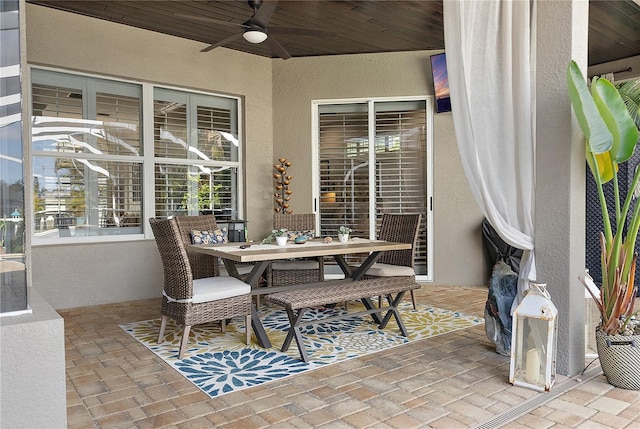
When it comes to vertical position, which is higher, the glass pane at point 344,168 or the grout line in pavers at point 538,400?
the glass pane at point 344,168

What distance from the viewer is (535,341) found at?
2846 mm

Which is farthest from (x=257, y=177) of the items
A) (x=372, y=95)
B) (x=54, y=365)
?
(x=54, y=365)

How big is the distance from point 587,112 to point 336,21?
3.37 meters

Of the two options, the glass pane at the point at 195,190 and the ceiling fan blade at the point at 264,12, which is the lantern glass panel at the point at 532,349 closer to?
the ceiling fan blade at the point at 264,12

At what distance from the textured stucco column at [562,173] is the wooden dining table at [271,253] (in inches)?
60.2

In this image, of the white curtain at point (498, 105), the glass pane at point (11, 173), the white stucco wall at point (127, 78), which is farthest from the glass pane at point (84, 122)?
the white curtain at point (498, 105)

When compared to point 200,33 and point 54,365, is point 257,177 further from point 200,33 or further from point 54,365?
point 54,365

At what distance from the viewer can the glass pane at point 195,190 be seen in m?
5.84

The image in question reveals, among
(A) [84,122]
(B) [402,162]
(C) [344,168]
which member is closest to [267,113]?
(C) [344,168]

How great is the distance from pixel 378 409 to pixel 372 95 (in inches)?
188

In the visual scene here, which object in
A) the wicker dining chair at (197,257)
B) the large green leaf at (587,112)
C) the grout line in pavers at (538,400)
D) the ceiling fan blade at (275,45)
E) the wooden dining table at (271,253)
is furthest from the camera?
the wicker dining chair at (197,257)

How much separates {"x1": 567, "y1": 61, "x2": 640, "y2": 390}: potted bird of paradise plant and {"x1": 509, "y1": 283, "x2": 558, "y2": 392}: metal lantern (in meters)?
0.36

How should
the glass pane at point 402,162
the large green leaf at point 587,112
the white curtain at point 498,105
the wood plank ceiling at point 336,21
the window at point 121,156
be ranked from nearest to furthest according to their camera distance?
the large green leaf at point 587,112 < the white curtain at point 498,105 < the wood plank ceiling at point 336,21 < the window at point 121,156 < the glass pane at point 402,162

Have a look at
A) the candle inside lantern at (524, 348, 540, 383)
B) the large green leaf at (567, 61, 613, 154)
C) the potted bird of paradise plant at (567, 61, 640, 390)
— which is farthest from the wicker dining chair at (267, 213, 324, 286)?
the large green leaf at (567, 61, 613, 154)
